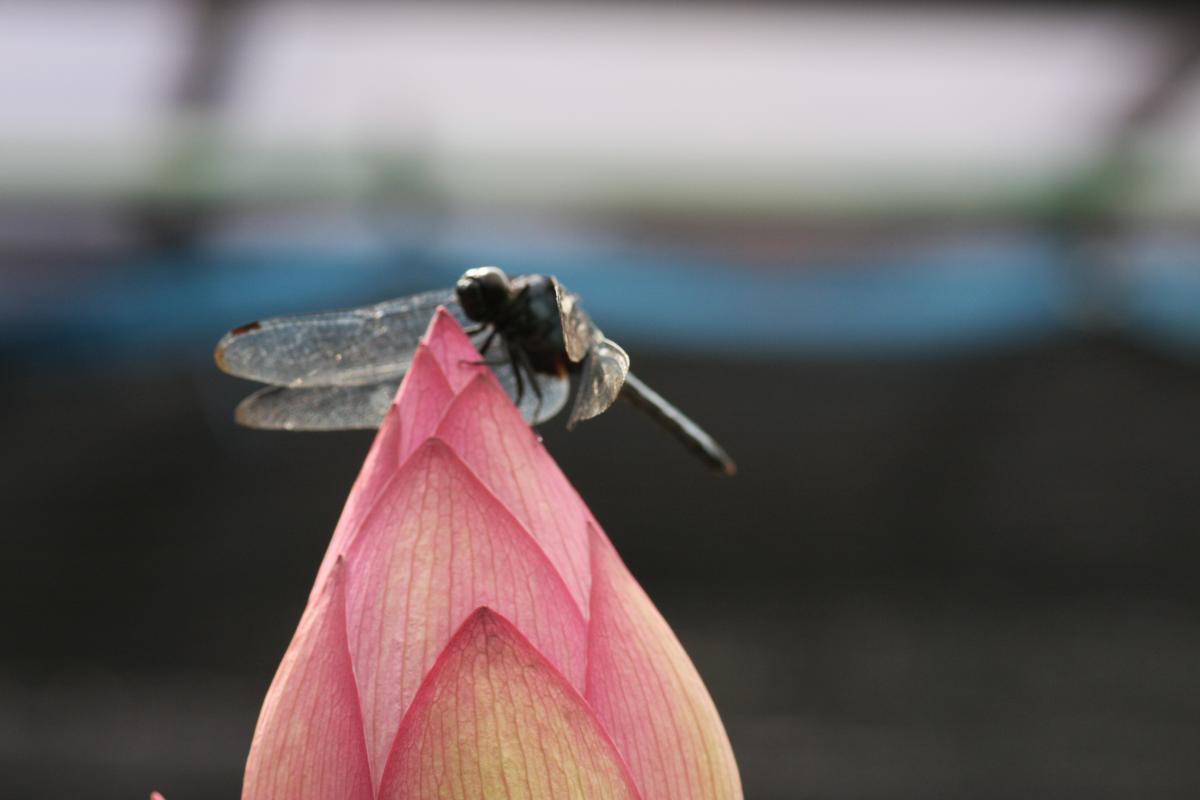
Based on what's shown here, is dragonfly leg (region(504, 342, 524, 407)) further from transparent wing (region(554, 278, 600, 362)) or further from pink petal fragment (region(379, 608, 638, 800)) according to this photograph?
pink petal fragment (region(379, 608, 638, 800))

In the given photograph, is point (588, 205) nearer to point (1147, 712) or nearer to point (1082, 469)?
point (1082, 469)

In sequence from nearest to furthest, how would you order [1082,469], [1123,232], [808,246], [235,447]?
1. [1123,232]
2. [808,246]
3. [235,447]
4. [1082,469]

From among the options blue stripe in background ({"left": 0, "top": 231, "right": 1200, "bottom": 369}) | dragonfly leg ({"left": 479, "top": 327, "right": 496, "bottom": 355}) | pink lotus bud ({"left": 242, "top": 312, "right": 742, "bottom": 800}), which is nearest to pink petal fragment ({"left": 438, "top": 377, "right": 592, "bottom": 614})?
pink lotus bud ({"left": 242, "top": 312, "right": 742, "bottom": 800})

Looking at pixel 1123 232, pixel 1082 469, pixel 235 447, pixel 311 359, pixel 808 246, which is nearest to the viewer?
pixel 311 359

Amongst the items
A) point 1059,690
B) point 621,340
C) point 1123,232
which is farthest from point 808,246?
point 1059,690

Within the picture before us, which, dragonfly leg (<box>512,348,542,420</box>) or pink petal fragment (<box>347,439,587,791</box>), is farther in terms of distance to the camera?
dragonfly leg (<box>512,348,542,420</box>)

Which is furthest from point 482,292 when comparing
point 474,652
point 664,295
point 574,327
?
point 664,295

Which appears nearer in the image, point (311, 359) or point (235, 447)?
point (311, 359)

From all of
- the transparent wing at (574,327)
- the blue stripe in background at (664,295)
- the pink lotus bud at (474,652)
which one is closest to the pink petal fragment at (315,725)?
the pink lotus bud at (474,652)
